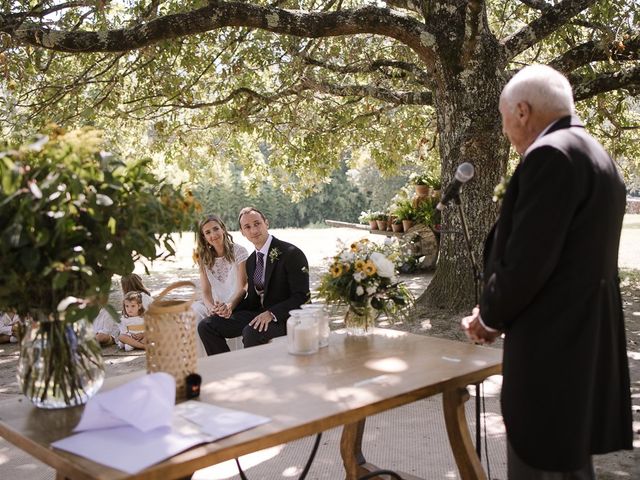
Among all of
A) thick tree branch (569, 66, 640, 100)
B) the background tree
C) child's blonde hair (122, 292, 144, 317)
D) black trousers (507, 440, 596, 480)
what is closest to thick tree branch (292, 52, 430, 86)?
the background tree

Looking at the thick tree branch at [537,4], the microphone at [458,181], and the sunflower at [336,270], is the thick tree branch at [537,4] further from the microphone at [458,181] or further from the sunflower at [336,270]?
the microphone at [458,181]

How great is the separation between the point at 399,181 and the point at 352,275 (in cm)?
4912

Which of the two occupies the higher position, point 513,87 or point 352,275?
point 513,87

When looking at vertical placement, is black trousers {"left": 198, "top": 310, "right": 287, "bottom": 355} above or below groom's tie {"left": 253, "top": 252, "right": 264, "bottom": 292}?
below

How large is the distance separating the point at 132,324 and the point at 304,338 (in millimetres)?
5535

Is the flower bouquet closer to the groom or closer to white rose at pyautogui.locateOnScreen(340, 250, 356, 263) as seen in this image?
white rose at pyautogui.locateOnScreen(340, 250, 356, 263)

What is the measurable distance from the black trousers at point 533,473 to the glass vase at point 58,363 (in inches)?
63.7

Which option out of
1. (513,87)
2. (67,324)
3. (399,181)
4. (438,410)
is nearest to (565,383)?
(513,87)

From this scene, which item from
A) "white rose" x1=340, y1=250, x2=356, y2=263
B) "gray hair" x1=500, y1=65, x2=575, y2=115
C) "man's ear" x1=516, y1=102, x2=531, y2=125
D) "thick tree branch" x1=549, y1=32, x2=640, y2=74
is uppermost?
"thick tree branch" x1=549, y1=32, x2=640, y2=74

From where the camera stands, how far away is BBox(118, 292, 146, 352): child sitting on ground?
8586 mm

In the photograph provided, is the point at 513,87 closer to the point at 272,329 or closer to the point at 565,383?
the point at 565,383

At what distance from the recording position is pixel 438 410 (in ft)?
18.6

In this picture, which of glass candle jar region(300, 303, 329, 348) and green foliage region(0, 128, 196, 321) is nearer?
green foliage region(0, 128, 196, 321)

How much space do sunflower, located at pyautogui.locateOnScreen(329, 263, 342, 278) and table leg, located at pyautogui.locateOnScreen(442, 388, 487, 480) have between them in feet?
3.12
